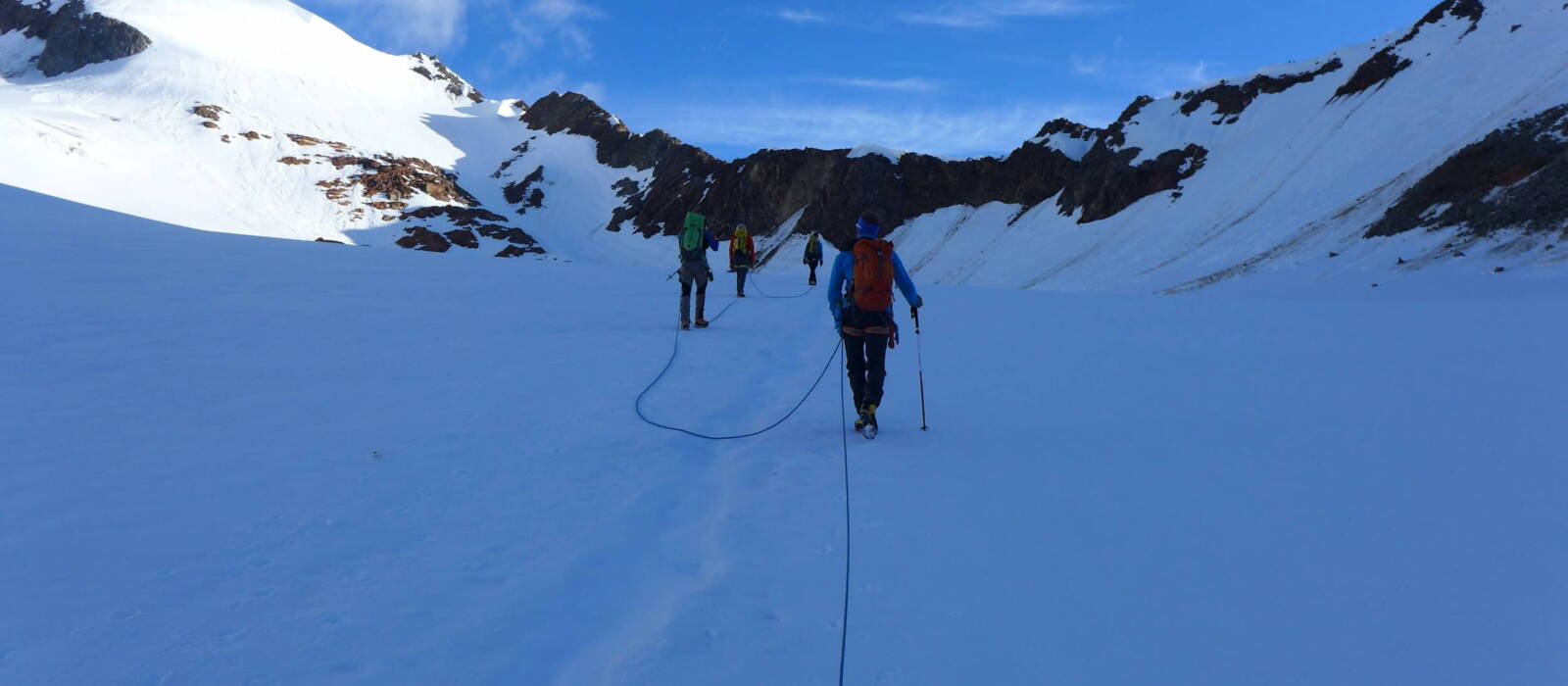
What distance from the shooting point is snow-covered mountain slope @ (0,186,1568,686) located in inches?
123

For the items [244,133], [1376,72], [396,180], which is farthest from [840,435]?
[244,133]

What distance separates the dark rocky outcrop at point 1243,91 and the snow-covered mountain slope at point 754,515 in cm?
5963

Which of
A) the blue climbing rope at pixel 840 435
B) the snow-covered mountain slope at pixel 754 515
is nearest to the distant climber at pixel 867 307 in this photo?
the blue climbing rope at pixel 840 435

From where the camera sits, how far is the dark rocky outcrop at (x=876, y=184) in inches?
2398

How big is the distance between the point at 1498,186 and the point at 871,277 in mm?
30886

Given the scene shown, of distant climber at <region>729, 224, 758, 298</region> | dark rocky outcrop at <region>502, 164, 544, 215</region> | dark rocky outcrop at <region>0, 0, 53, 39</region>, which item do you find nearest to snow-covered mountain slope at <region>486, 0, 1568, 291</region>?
distant climber at <region>729, 224, 758, 298</region>

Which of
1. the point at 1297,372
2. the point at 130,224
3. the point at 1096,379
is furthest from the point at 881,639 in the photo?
the point at 130,224

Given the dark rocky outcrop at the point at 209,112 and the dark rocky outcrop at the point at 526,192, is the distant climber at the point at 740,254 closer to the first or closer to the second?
the dark rocky outcrop at the point at 526,192

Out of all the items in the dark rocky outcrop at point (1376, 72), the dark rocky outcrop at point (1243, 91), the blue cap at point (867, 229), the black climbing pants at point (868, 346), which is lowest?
the black climbing pants at point (868, 346)

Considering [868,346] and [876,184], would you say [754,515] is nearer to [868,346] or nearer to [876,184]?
[868,346]

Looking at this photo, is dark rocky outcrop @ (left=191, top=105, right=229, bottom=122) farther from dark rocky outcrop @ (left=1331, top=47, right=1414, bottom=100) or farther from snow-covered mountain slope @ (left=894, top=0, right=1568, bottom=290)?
dark rocky outcrop @ (left=1331, top=47, right=1414, bottom=100)

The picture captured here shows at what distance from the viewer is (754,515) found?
4688 mm

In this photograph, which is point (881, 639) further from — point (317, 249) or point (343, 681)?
point (317, 249)

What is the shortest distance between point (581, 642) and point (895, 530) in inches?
75.1
